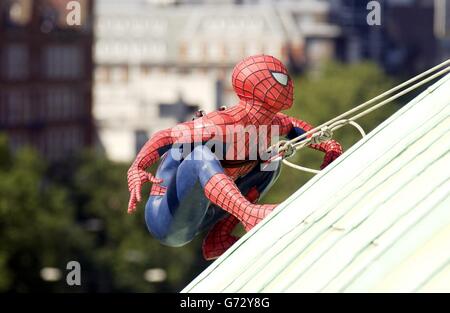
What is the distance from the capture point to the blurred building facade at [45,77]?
152312mm

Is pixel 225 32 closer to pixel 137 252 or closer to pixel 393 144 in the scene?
pixel 137 252

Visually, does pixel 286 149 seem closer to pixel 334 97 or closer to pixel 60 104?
pixel 334 97

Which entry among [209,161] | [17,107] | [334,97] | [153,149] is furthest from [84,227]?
[209,161]

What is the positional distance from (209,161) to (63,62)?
14223 cm

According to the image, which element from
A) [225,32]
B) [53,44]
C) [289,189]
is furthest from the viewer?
[225,32]

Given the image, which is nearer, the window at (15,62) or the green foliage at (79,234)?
the green foliage at (79,234)

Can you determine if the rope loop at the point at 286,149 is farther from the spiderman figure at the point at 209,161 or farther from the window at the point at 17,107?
the window at the point at 17,107

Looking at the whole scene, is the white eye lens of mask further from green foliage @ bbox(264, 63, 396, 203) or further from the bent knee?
green foliage @ bbox(264, 63, 396, 203)

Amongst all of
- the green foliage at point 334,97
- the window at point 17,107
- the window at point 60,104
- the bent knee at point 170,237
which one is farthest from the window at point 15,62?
the bent knee at point 170,237

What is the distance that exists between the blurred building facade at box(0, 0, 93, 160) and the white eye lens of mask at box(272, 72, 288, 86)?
12487cm

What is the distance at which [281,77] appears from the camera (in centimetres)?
2086
